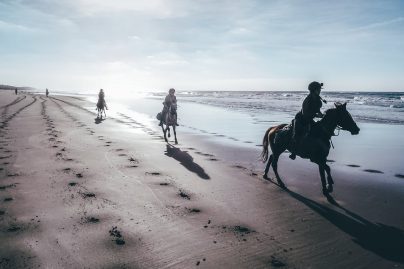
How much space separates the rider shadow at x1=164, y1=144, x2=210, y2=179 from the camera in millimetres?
9205

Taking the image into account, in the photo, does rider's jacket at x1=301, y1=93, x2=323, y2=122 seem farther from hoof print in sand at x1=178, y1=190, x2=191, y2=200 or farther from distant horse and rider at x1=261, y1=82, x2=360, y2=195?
hoof print in sand at x1=178, y1=190, x2=191, y2=200

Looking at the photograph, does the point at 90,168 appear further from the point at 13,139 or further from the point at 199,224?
the point at 13,139

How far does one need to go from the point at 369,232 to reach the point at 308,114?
121 inches

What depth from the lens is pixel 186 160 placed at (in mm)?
10805

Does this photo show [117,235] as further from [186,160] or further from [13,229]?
[186,160]

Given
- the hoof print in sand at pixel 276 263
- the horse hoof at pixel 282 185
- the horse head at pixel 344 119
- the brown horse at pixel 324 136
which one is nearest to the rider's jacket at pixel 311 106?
the brown horse at pixel 324 136

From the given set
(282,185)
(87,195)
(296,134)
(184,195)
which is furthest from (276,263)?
(296,134)

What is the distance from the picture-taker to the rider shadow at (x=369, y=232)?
4.82 m

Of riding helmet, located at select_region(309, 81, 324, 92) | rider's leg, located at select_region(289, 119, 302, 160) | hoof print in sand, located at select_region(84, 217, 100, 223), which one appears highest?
riding helmet, located at select_region(309, 81, 324, 92)

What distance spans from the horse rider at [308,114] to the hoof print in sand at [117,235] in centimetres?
484

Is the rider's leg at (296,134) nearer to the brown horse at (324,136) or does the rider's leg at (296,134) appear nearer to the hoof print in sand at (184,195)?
the brown horse at (324,136)

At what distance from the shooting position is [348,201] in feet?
23.1

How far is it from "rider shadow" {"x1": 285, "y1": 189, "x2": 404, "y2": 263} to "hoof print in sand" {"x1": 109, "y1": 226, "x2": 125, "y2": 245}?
3.60m

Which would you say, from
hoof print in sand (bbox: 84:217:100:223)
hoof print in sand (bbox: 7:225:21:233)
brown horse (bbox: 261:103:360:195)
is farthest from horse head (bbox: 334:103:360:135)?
hoof print in sand (bbox: 7:225:21:233)
